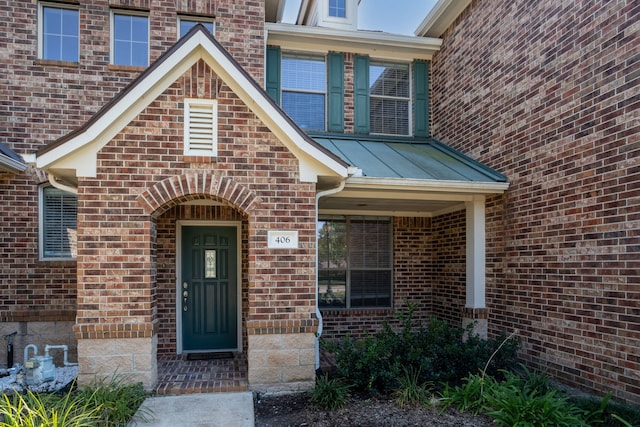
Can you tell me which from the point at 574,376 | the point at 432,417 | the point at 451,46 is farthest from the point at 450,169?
the point at 432,417

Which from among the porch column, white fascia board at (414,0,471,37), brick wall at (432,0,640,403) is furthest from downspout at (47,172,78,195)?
white fascia board at (414,0,471,37)

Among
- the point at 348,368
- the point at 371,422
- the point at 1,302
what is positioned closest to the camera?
the point at 371,422

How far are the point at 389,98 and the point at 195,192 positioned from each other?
16.8 feet

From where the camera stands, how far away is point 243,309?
22.9ft

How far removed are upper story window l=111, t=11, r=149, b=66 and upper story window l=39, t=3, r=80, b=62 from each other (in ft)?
1.95

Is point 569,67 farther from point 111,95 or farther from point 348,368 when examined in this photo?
point 111,95

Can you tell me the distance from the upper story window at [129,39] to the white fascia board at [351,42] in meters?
2.22

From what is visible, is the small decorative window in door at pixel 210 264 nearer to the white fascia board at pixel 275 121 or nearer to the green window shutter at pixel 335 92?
the white fascia board at pixel 275 121

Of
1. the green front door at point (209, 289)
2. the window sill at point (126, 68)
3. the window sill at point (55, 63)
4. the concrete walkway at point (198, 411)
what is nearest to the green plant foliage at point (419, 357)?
the concrete walkway at point (198, 411)

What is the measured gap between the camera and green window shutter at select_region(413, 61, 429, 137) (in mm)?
8695

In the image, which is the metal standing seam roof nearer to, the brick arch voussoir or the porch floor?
the brick arch voussoir

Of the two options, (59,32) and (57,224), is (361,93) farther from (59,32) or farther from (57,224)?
(57,224)

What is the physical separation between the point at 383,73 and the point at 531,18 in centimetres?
323

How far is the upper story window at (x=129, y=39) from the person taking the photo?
7141 mm
